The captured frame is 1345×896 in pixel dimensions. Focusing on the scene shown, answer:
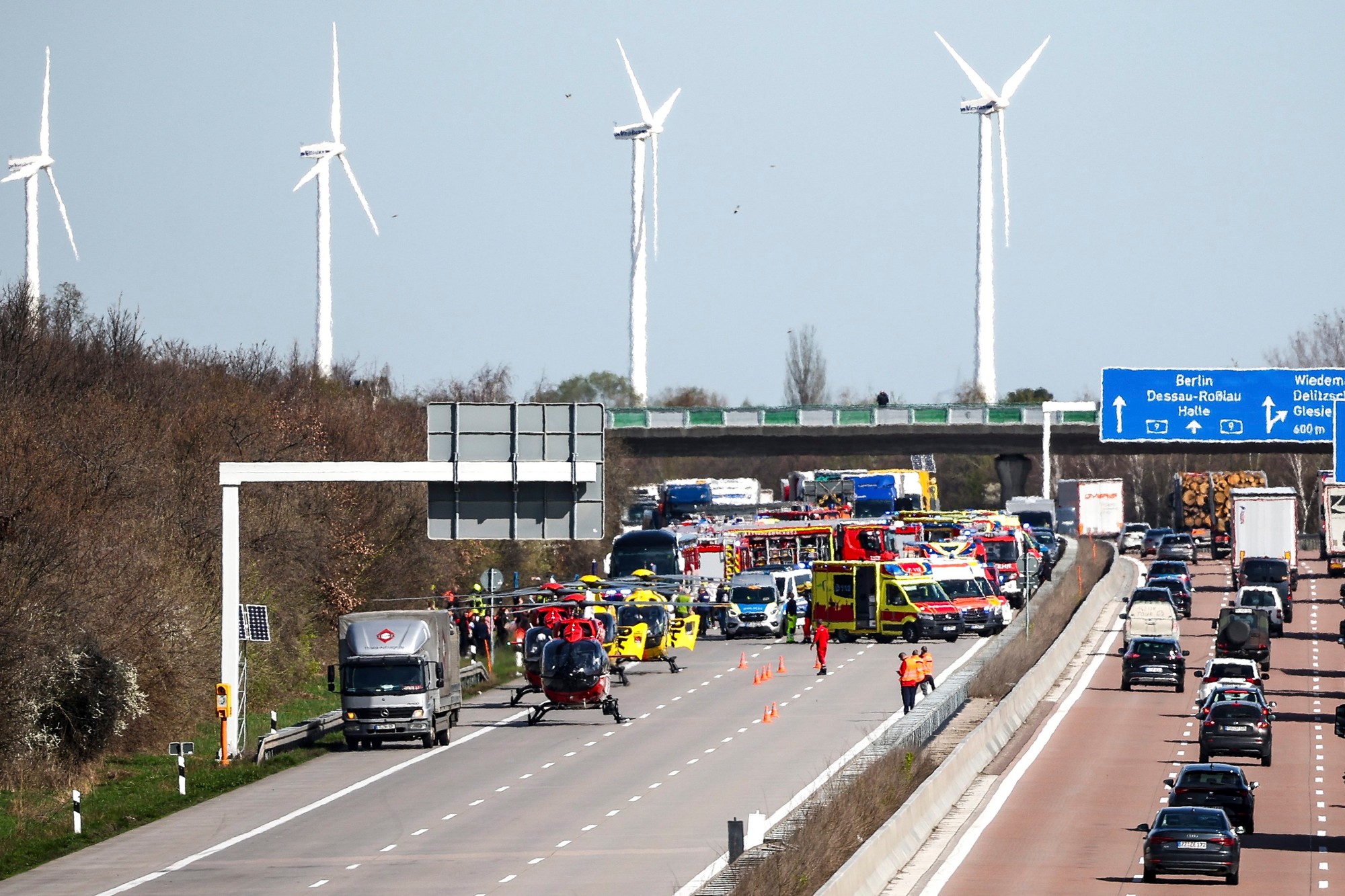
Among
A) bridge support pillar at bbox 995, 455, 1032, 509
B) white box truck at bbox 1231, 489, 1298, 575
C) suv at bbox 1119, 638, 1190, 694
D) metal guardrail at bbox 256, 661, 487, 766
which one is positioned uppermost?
bridge support pillar at bbox 995, 455, 1032, 509

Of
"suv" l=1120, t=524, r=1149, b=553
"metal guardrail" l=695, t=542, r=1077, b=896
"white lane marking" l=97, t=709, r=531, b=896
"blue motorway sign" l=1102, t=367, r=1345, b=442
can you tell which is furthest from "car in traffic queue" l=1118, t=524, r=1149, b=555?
"white lane marking" l=97, t=709, r=531, b=896

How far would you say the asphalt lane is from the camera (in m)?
24.5

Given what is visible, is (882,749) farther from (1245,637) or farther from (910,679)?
(1245,637)

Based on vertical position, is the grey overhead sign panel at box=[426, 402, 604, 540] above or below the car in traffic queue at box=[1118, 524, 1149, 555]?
above

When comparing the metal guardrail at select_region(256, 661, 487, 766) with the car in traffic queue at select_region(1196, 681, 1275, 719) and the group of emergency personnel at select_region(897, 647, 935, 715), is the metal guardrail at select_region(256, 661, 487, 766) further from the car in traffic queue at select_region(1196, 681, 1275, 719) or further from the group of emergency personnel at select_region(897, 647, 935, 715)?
the car in traffic queue at select_region(1196, 681, 1275, 719)

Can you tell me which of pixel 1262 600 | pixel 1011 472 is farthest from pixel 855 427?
pixel 1262 600

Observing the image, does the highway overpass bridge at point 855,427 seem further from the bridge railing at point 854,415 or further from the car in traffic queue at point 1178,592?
the car in traffic queue at point 1178,592

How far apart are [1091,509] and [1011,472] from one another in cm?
493

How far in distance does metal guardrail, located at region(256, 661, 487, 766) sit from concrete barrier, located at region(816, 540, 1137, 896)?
13.5 meters

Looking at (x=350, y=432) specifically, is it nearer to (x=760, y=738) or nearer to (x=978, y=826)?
(x=760, y=738)

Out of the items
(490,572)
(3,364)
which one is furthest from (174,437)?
(490,572)

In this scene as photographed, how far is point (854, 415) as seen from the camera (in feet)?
314

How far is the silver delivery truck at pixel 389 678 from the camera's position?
38438 mm

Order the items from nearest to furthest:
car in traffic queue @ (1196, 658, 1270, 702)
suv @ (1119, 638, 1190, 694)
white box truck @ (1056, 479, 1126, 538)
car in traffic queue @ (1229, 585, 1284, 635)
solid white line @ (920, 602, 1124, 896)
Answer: solid white line @ (920, 602, 1124, 896) → car in traffic queue @ (1196, 658, 1270, 702) → suv @ (1119, 638, 1190, 694) → car in traffic queue @ (1229, 585, 1284, 635) → white box truck @ (1056, 479, 1126, 538)
